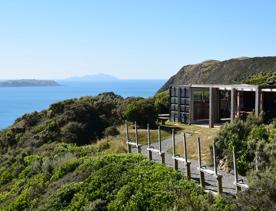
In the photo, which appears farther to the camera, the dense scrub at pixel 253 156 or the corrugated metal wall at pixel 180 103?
the corrugated metal wall at pixel 180 103

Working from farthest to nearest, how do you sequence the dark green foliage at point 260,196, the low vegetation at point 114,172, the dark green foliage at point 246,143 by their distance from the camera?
the dark green foliage at point 246,143
the low vegetation at point 114,172
the dark green foliage at point 260,196

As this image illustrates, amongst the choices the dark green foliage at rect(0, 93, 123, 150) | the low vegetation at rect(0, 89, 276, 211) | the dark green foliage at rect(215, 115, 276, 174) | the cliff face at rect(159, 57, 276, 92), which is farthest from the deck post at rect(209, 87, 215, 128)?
the cliff face at rect(159, 57, 276, 92)

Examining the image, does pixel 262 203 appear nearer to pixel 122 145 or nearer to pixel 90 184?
pixel 90 184

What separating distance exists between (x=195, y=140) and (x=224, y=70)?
A: 2822 inches

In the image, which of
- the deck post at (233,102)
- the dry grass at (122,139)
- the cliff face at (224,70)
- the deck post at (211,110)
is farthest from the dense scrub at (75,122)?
the cliff face at (224,70)

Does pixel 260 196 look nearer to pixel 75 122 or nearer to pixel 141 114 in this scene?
pixel 141 114

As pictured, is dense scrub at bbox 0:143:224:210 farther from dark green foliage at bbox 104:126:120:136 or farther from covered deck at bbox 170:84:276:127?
covered deck at bbox 170:84:276:127

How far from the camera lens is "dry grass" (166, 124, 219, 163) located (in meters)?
18.6

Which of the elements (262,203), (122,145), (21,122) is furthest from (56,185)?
(21,122)

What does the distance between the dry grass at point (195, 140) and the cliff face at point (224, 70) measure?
47.9 meters

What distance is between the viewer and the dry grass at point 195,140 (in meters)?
18.6

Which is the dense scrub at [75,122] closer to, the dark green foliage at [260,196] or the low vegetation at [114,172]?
the low vegetation at [114,172]

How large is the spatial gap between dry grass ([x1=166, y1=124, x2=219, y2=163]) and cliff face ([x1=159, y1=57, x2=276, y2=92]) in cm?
4794

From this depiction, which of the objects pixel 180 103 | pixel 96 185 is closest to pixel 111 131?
pixel 180 103
